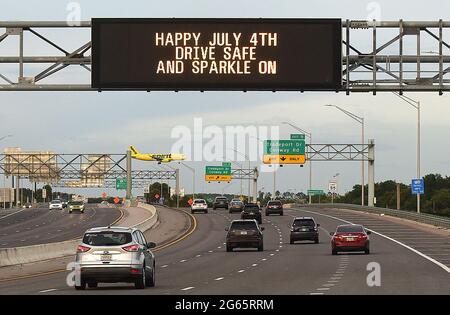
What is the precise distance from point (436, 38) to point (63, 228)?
57.5 metres

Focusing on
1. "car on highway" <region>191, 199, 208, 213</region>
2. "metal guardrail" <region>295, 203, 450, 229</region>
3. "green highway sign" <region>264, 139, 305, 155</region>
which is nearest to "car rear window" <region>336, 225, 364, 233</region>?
"metal guardrail" <region>295, 203, 450, 229</region>

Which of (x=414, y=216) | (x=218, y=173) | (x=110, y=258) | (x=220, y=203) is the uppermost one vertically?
(x=218, y=173)

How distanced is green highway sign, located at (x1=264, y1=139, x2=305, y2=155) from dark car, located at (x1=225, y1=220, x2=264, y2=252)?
2745 inches

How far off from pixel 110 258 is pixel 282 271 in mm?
11432

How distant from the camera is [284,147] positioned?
129 meters

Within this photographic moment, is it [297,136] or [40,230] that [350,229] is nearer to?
[40,230]

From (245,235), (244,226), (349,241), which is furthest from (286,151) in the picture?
(349,241)

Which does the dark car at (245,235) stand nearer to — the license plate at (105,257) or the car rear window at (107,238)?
the car rear window at (107,238)

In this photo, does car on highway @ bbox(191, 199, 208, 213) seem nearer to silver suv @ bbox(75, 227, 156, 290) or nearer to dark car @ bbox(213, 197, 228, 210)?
dark car @ bbox(213, 197, 228, 210)

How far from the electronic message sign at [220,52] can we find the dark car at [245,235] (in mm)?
23910

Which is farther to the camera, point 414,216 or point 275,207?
point 275,207
